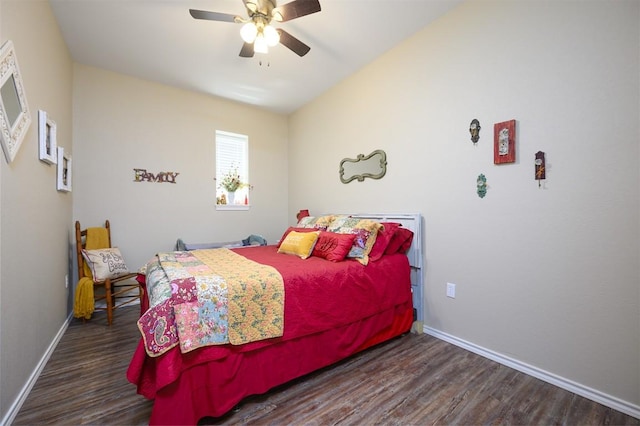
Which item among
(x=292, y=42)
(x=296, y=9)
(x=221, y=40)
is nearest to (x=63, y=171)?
(x=221, y=40)

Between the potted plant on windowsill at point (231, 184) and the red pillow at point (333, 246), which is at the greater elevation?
the potted plant on windowsill at point (231, 184)

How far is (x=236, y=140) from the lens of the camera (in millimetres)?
4332

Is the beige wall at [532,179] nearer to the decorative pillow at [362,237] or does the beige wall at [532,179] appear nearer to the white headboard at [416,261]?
the white headboard at [416,261]

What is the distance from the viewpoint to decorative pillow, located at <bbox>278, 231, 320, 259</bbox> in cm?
250

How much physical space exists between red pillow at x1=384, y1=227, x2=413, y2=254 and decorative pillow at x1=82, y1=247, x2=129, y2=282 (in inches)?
113

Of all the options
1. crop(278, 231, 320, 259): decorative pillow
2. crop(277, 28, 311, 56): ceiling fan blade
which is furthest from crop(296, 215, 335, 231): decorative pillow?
crop(277, 28, 311, 56): ceiling fan blade

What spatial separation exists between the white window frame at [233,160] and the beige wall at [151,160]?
81 millimetres

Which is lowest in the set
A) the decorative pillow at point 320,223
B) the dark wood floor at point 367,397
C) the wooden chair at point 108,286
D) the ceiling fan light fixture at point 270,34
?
the dark wood floor at point 367,397

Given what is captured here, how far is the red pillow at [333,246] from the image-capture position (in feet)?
7.58

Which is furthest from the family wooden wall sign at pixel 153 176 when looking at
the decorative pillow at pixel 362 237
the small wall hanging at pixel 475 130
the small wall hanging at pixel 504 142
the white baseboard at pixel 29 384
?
the small wall hanging at pixel 504 142

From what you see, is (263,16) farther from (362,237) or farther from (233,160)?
(233,160)

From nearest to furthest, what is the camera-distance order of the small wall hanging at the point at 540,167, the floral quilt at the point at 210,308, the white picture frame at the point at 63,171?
the floral quilt at the point at 210,308 < the small wall hanging at the point at 540,167 < the white picture frame at the point at 63,171

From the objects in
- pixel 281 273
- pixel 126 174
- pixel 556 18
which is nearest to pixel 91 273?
pixel 126 174

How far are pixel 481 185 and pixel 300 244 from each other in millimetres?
1647
